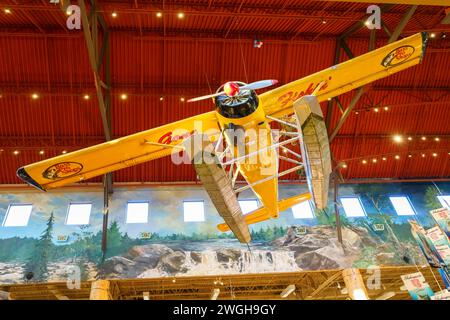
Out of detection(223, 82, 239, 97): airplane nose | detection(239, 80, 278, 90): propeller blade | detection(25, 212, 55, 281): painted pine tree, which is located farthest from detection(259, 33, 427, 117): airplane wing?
detection(25, 212, 55, 281): painted pine tree

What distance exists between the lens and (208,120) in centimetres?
1077

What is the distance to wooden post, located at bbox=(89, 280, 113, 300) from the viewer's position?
15.6 metres

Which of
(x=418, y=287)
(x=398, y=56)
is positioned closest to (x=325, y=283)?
(x=418, y=287)

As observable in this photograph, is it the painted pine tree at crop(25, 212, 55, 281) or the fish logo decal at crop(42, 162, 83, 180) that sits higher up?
the painted pine tree at crop(25, 212, 55, 281)

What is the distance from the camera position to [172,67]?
18016mm

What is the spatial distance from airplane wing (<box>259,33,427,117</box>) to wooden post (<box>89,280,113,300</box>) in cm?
1129

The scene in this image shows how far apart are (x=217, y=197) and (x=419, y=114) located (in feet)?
57.7

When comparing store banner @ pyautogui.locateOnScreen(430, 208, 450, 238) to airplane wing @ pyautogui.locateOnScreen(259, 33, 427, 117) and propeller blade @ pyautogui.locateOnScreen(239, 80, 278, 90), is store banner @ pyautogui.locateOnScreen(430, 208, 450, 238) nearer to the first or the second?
airplane wing @ pyautogui.locateOnScreen(259, 33, 427, 117)

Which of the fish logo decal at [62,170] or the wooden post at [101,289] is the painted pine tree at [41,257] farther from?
the fish logo decal at [62,170]

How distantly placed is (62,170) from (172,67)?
9073mm

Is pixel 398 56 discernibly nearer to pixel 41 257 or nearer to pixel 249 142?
pixel 249 142

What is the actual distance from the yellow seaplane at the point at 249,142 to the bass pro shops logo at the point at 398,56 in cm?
3

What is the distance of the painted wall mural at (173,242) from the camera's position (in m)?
16.8
